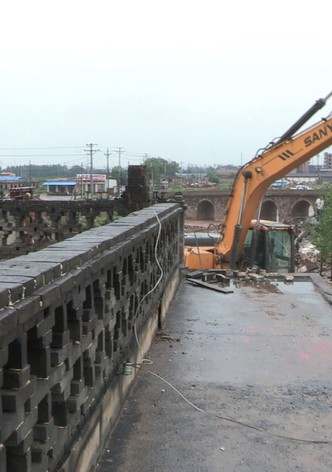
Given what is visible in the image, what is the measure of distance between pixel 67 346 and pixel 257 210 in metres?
11.8

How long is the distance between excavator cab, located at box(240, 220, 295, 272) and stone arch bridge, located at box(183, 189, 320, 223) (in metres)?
60.9

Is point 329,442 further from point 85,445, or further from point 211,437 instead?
point 85,445

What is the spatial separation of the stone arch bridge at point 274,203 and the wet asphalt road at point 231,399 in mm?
68427

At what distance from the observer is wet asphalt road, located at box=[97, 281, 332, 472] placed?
3957mm

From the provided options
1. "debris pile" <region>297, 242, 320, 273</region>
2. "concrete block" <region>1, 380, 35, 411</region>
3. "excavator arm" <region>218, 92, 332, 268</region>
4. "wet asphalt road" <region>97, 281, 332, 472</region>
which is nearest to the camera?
"concrete block" <region>1, 380, 35, 411</region>

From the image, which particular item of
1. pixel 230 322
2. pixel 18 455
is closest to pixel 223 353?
pixel 230 322

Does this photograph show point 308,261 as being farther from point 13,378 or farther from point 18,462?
point 13,378

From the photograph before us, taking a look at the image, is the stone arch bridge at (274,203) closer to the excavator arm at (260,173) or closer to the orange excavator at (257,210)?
the orange excavator at (257,210)

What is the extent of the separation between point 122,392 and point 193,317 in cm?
343

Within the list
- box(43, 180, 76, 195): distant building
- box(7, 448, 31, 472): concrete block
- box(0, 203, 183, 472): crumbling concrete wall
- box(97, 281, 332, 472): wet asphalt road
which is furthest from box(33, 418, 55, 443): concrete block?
box(43, 180, 76, 195): distant building

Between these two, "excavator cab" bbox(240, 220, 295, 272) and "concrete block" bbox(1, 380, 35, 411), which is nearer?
"concrete block" bbox(1, 380, 35, 411)

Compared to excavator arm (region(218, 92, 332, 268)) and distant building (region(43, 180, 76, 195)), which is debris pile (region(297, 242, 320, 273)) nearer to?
excavator arm (region(218, 92, 332, 268))

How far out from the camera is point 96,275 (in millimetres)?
3465

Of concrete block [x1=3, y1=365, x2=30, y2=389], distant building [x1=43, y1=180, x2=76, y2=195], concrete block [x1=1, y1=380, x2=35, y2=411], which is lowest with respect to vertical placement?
concrete block [x1=1, y1=380, x2=35, y2=411]
